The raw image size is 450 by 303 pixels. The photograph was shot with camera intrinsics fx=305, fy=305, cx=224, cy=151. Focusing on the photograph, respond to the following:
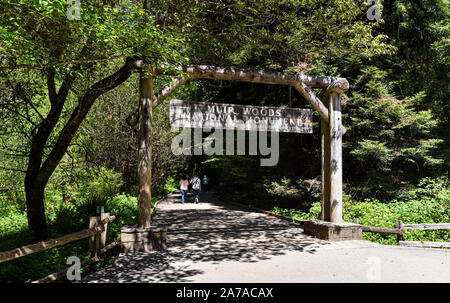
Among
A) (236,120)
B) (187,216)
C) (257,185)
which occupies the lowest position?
(187,216)

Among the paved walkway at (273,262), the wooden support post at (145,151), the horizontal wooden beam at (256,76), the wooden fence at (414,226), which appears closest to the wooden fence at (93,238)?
the paved walkway at (273,262)

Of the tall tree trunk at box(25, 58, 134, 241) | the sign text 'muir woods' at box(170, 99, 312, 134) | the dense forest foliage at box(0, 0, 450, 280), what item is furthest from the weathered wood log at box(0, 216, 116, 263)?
the sign text 'muir woods' at box(170, 99, 312, 134)

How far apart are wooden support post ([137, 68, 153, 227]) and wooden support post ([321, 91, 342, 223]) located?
15.3ft

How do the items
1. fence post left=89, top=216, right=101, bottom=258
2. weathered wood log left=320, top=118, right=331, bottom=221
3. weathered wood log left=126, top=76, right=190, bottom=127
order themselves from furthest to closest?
1. weathered wood log left=320, top=118, right=331, bottom=221
2. weathered wood log left=126, top=76, right=190, bottom=127
3. fence post left=89, top=216, right=101, bottom=258

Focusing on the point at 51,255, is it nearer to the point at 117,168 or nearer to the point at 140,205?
the point at 140,205

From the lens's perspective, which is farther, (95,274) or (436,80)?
(436,80)

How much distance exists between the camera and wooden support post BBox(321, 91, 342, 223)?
8.05 metres

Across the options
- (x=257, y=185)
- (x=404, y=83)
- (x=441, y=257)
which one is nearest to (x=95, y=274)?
(x=441, y=257)

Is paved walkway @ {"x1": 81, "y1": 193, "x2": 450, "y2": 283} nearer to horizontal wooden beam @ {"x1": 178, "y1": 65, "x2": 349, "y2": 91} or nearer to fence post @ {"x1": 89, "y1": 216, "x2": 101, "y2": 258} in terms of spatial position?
fence post @ {"x1": 89, "y1": 216, "x2": 101, "y2": 258}

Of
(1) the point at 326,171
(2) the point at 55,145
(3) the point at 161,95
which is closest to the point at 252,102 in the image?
(1) the point at 326,171

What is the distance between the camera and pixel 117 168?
58.9ft

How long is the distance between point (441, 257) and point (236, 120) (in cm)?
553

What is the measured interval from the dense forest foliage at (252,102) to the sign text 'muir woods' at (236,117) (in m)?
Answer: 0.94

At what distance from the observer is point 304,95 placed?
833 cm
